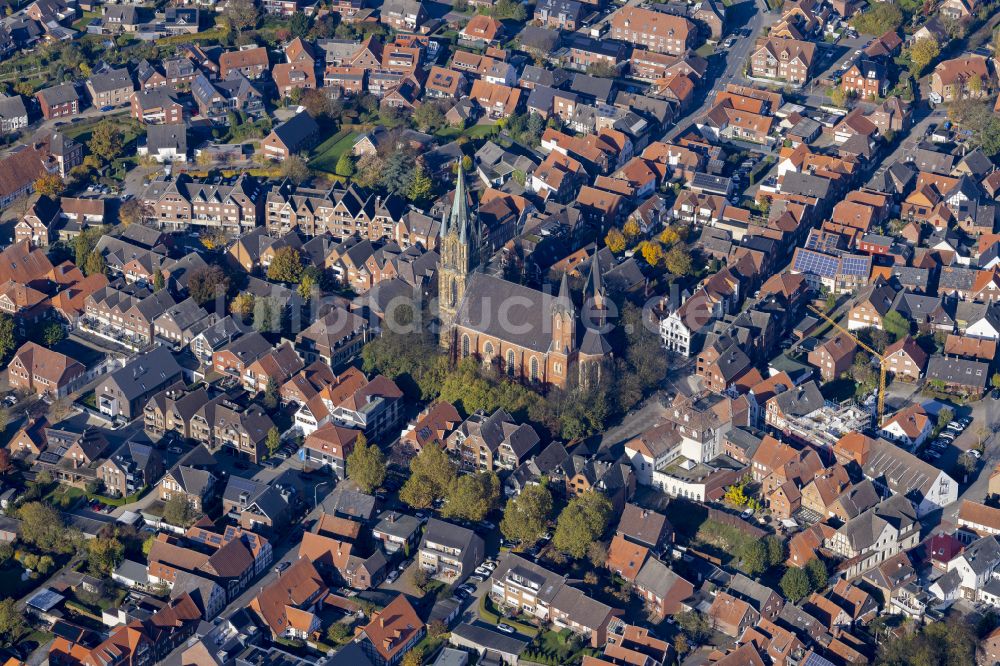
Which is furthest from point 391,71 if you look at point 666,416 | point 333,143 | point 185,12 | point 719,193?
point 666,416

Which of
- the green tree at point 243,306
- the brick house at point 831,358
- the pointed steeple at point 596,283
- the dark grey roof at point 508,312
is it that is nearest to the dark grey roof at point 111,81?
the green tree at point 243,306

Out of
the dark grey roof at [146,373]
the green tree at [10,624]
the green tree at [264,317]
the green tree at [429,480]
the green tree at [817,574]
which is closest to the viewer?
the green tree at [10,624]

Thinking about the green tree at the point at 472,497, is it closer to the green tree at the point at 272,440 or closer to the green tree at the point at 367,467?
the green tree at the point at 367,467

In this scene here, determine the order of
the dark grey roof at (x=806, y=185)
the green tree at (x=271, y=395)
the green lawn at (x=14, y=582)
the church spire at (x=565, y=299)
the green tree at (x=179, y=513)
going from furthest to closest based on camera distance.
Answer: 1. the dark grey roof at (x=806, y=185)
2. the green tree at (x=271, y=395)
3. the church spire at (x=565, y=299)
4. the green tree at (x=179, y=513)
5. the green lawn at (x=14, y=582)

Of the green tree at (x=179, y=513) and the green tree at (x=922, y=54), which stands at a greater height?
the green tree at (x=922, y=54)

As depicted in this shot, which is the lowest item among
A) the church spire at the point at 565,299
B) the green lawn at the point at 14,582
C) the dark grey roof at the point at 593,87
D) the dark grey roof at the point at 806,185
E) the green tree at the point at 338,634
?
the green lawn at the point at 14,582

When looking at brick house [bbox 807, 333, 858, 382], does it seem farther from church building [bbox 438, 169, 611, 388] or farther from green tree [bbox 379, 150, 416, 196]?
green tree [bbox 379, 150, 416, 196]
